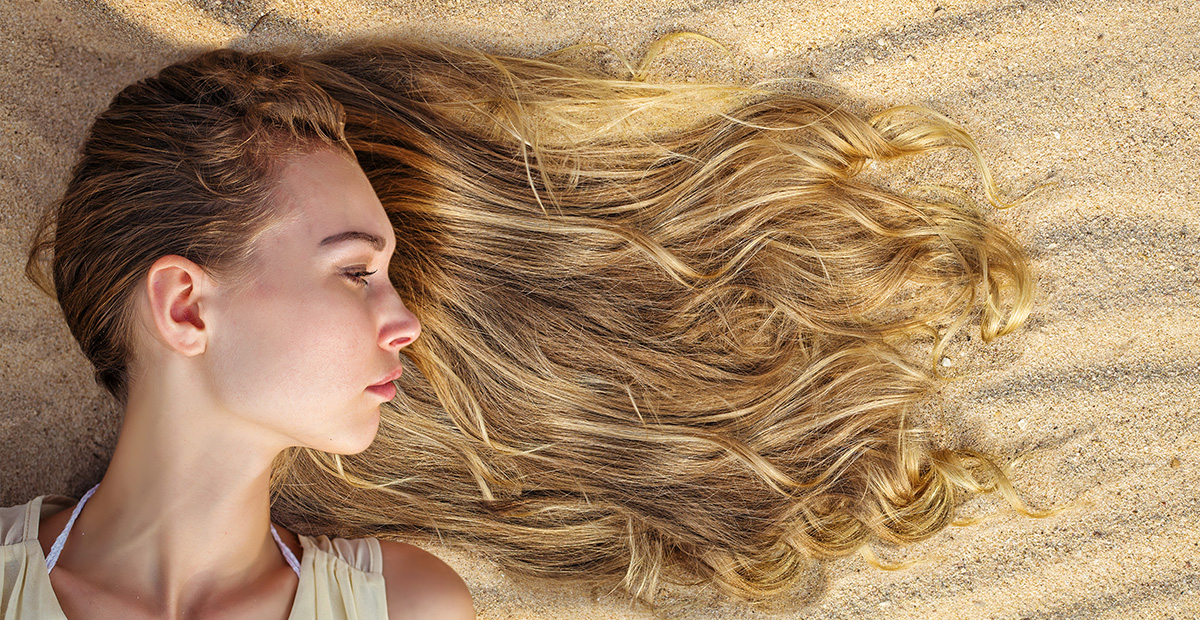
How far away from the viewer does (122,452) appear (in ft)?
5.66

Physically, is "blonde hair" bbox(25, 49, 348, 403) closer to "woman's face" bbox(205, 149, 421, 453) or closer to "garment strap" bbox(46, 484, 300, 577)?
"woman's face" bbox(205, 149, 421, 453)

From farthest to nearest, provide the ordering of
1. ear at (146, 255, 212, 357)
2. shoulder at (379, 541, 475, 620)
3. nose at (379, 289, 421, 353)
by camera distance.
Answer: shoulder at (379, 541, 475, 620)
nose at (379, 289, 421, 353)
ear at (146, 255, 212, 357)

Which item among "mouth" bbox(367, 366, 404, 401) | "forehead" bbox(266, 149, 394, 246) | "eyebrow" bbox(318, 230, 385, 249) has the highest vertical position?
"forehead" bbox(266, 149, 394, 246)

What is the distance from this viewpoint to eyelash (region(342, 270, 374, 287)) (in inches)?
61.3

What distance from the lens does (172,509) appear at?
1692 mm

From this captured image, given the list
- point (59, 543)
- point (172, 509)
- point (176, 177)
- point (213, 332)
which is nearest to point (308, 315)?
point (213, 332)

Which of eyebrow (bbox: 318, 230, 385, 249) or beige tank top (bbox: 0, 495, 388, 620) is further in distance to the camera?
beige tank top (bbox: 0, 495, 388, 620)

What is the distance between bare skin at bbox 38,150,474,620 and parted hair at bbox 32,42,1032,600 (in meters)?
0.33

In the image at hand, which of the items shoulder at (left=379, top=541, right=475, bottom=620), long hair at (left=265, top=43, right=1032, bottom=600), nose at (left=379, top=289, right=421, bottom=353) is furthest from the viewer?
long hair at (left=265, top=43, right=1032, bottom=600)

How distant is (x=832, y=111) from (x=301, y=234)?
4.25 ft

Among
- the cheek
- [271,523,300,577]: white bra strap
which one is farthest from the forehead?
[271,523,300,577]: white bra strap

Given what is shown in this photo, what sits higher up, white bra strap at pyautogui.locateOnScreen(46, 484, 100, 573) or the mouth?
the mouth

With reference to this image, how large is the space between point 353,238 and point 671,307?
82cm

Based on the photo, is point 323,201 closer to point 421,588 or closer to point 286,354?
point 286,354
